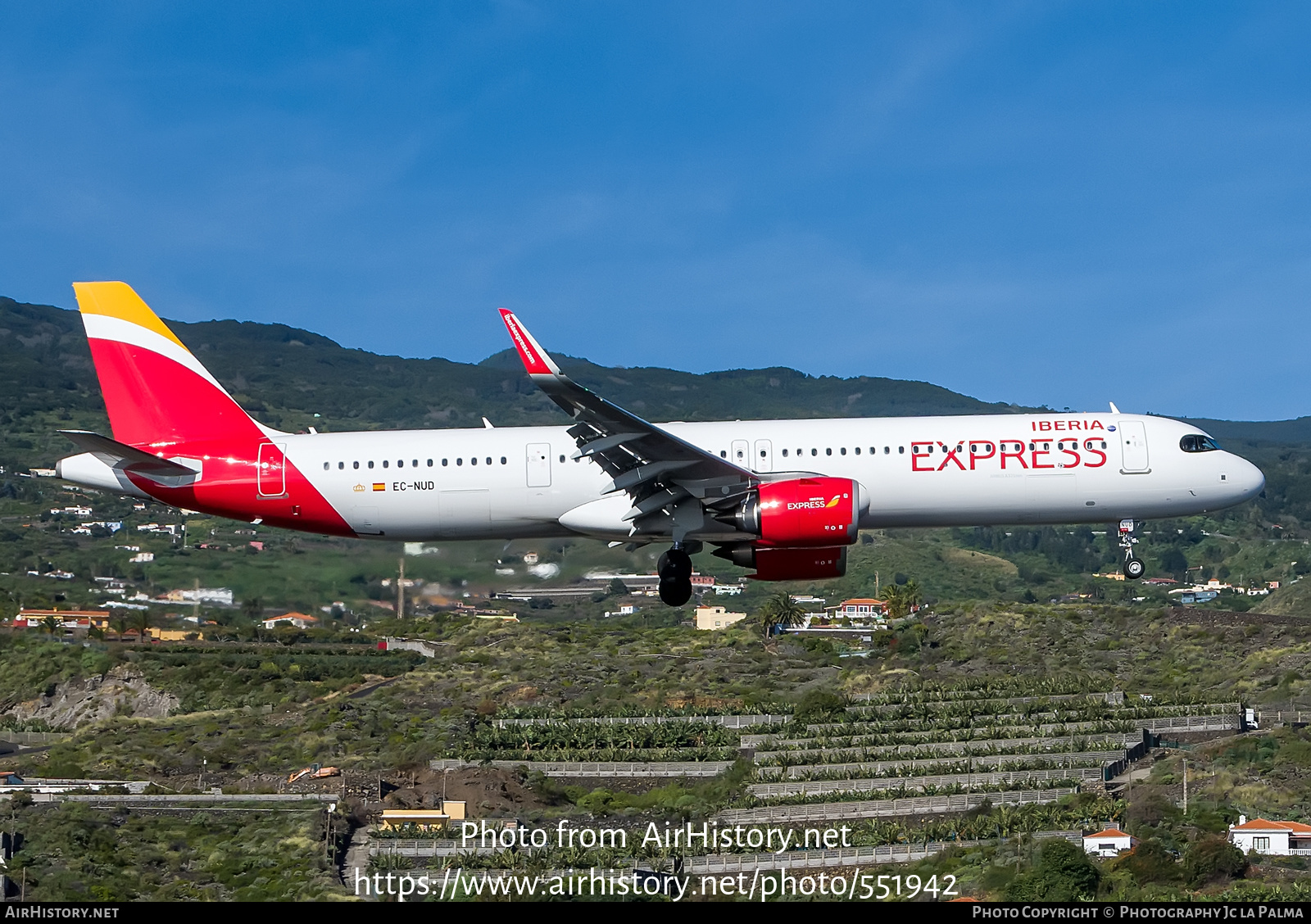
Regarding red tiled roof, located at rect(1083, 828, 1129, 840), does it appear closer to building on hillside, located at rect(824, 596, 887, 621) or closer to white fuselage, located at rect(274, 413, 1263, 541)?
white fuselage, located at rect(274, 413, 1263, 541)

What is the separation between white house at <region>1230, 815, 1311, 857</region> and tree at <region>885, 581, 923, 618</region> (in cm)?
6982

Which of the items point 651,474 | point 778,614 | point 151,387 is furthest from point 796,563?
point 778,614

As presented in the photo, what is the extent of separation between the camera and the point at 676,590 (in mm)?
34406

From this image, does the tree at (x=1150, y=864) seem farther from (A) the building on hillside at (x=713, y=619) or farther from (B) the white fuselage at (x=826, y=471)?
(A) the building on hillside at (x=713, y=619)

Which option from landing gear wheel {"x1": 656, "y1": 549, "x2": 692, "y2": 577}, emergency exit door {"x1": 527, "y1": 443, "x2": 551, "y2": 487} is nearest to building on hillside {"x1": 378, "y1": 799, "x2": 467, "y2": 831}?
landing gear wheel {"x1": 656, "y1": 549, "x2": 692, "y2": 577}

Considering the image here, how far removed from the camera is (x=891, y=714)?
79625mm

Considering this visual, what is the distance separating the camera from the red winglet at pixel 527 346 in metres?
30.5

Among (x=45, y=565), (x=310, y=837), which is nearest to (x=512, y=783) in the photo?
(x=310, y=837)

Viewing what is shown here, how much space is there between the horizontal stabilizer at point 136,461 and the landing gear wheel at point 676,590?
39.3ft

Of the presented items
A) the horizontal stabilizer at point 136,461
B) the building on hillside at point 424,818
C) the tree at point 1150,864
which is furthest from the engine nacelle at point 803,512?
the building on hillside at point 424,818
